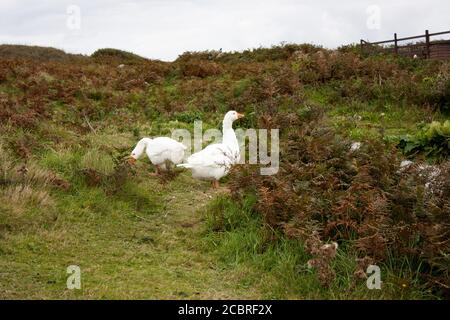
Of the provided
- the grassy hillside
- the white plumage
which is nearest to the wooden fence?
the grassy hillside

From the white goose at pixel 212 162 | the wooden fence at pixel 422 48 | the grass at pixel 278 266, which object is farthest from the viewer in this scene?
the wooden fence at pixel 422 48

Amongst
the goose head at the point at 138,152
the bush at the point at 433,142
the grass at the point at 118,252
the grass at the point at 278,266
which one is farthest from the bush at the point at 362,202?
the goose head at the point at 138,152

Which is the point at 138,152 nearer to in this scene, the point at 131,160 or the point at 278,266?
the point at 131,160

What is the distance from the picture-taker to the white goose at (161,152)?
9273 millimetres

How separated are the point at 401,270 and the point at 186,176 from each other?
16.9ft

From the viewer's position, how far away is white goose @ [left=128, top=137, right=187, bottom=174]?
927 centimetres

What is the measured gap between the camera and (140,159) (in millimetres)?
10203

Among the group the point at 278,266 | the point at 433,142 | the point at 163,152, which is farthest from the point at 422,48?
the point at 278,266

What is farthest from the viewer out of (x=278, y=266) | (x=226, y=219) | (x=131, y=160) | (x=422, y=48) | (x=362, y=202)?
(x=422, y=48)

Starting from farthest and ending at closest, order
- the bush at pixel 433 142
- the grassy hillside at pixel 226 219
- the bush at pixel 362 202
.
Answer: the bush at pixel 433 142
the bush at pixel 362 202
the grassy hillside at pixel 226 219

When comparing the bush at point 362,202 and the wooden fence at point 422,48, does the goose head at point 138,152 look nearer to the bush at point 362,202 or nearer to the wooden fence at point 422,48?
the bush at point 362,202

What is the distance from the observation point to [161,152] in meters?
9.29
